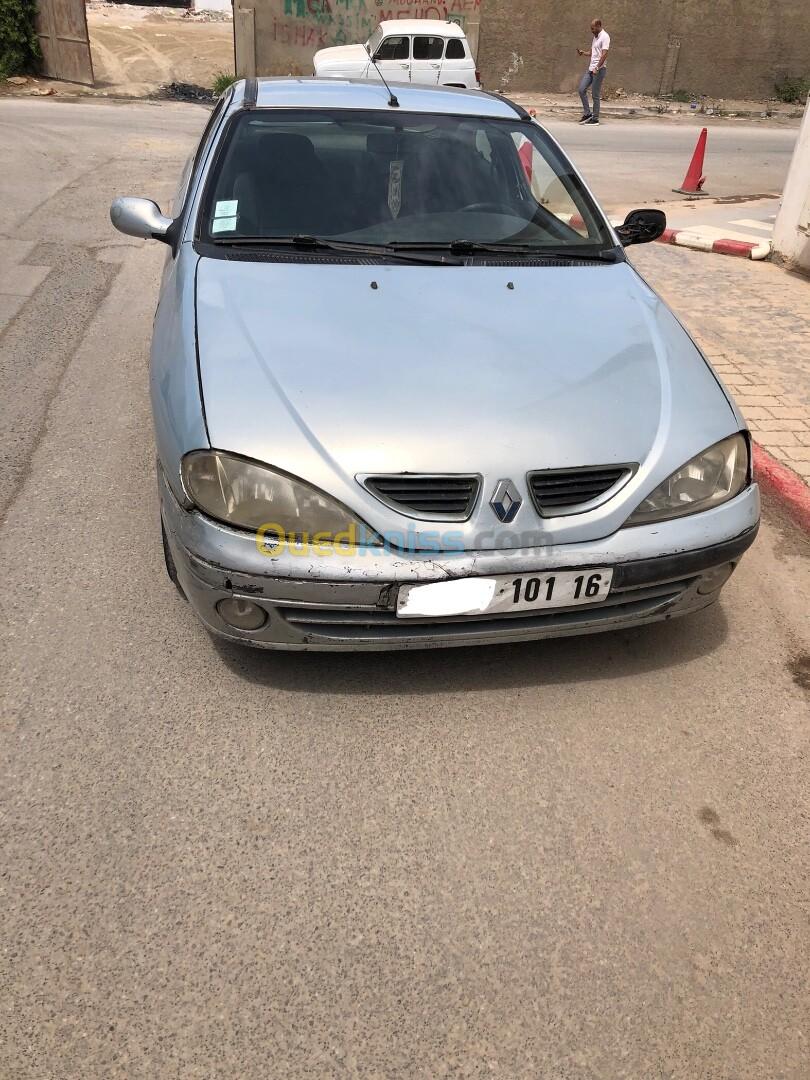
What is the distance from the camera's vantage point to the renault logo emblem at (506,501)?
7.95 ft

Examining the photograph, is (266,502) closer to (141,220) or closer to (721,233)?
(141,220)

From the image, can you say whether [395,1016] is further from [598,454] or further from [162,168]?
[162,168]

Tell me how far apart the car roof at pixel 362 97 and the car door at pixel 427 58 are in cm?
1309

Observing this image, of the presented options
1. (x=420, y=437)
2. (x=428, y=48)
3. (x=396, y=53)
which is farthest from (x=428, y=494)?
(x=428, y=48)

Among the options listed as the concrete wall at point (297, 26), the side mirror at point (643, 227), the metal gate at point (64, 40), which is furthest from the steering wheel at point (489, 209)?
A: the concrete wall at point (297, 26)

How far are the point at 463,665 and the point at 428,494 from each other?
74cm

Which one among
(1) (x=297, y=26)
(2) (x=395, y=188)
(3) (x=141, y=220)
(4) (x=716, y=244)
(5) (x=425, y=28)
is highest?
(2) (x=395, y=188)

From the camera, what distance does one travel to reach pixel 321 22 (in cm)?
2206

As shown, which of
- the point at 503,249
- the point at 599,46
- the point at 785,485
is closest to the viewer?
the point at 503,249

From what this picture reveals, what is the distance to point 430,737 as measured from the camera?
8.66 feet

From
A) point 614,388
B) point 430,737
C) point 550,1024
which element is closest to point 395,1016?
point 550,1024

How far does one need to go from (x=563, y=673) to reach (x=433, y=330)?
48.4 inches

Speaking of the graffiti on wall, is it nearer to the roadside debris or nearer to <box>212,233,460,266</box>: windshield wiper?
the roadside debris

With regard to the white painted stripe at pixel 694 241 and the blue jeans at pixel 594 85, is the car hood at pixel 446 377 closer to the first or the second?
the white painted stripe at pixel 694 241
